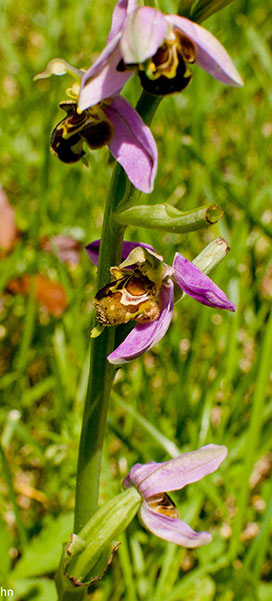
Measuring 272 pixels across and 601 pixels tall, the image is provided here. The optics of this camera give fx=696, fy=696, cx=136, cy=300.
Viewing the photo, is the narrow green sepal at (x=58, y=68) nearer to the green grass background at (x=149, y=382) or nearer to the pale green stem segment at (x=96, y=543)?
the green grass background at (x=149, y=382)

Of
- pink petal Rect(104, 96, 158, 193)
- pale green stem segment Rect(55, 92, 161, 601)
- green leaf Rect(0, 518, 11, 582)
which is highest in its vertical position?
pink petal Rect(104, 96, 158, 193)

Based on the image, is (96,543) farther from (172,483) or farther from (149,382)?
(149,382)

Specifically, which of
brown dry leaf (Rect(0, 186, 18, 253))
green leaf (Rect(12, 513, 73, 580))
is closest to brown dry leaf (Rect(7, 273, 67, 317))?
brown dry leaf (Rect(0, 186, 18, 253))

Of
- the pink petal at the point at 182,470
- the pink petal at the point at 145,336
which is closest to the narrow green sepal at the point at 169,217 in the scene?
the pink petal at the point at 145,336

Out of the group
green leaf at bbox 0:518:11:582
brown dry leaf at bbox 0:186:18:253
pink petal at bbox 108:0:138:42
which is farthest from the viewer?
brown dry leaf at bbox 0:186:18:253

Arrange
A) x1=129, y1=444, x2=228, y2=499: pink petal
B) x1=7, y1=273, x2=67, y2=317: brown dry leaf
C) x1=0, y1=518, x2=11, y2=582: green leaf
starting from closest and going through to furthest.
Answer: x1=129, y1=444, x2=228, y2=499: pink petal
x1=0, y1=518, x2=11, y2=582: green leaf
x1=7, y1=273, x2=67, y2=317: brown dry leaf

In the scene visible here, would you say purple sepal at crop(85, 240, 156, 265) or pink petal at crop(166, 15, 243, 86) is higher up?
pink petal at crop(166, 15, 243, 86)

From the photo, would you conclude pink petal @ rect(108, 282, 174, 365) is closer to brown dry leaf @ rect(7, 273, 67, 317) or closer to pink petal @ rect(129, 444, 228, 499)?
pink petal @ rect(129, 444, 228, 499)
